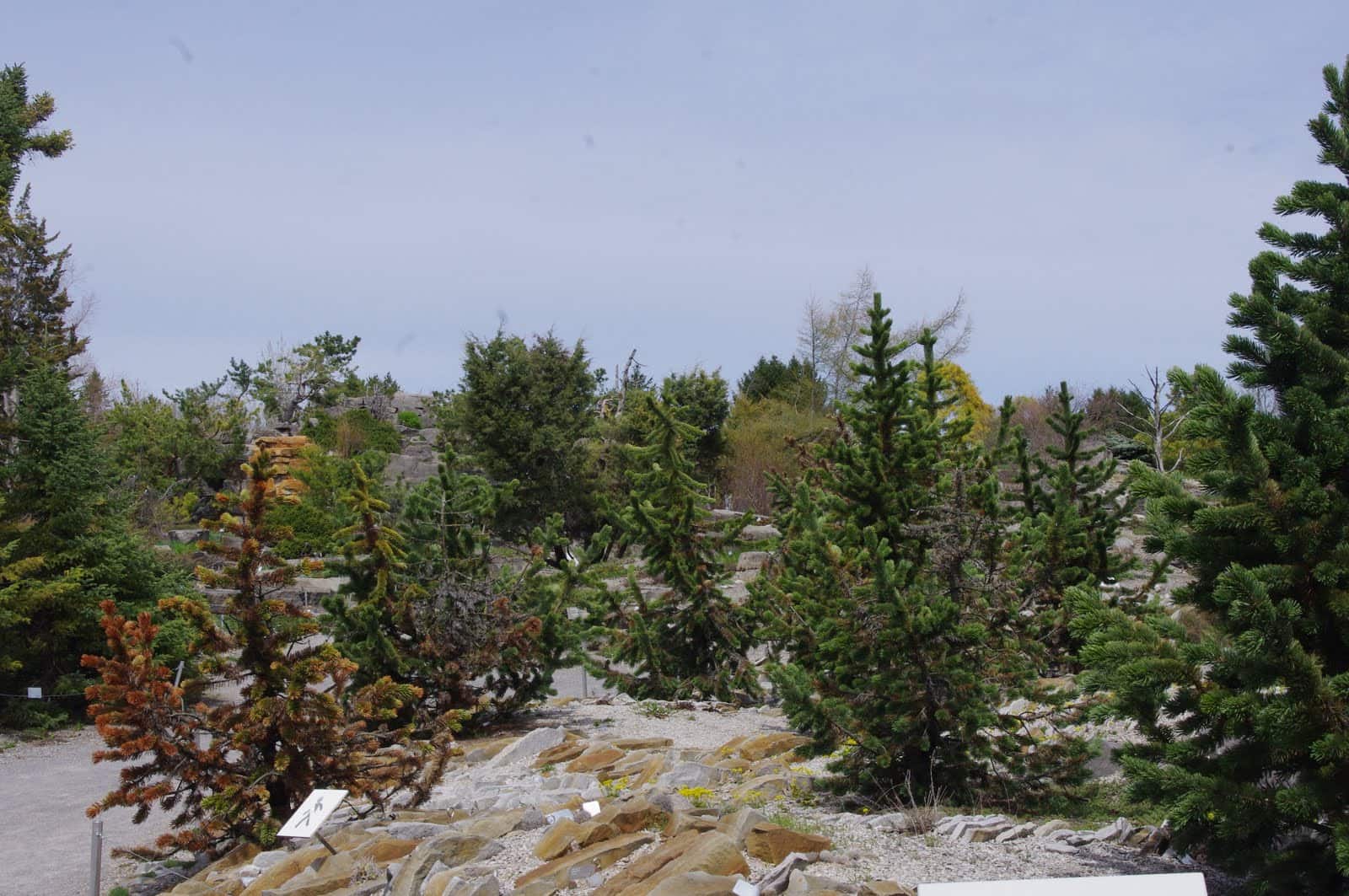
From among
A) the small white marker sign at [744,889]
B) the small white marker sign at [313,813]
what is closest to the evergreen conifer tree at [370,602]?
the small white marker sign at [313,813]

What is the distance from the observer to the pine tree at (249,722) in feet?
25.0

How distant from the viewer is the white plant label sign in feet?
11.0

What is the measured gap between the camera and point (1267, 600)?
454 centimetres

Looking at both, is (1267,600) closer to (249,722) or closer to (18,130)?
(249,722)

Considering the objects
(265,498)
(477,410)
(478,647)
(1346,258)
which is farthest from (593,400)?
(1346,258)

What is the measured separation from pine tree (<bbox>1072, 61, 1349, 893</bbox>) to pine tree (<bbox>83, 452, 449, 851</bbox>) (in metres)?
4.93

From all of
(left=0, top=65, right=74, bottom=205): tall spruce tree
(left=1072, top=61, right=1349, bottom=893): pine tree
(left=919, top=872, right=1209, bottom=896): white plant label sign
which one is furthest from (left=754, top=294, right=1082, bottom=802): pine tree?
(left=0, top=65, right=74, bottom=205): tall spruce tree

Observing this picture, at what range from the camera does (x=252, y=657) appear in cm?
812

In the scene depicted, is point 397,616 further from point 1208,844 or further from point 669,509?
point 1208,844

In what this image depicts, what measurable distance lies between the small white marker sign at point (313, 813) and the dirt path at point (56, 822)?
3.41 metres

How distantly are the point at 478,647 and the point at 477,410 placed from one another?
23521mm

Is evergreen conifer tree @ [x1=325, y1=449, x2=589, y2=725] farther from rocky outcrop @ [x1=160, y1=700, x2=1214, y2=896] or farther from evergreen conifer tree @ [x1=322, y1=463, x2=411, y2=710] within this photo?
rocky outcrop @ [x1=160, y1=700, x2=1214, y2=896]

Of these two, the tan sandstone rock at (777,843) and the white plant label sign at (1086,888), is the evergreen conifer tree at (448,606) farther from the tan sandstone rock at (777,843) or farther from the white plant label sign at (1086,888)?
the white plant label sign at (1086,888)

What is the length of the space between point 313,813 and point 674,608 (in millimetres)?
7593
